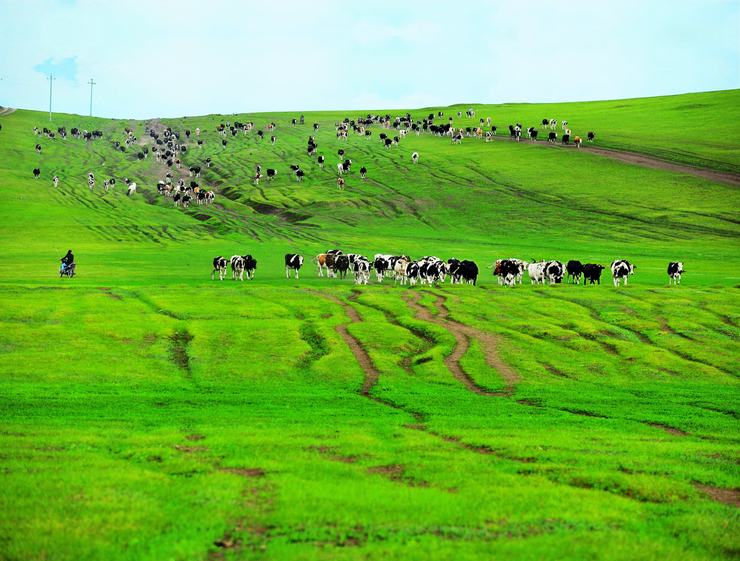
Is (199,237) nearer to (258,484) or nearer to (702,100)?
(258,484)

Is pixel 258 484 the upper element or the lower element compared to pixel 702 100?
lower

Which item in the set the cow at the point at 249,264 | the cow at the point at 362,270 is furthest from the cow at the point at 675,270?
the cow at the point at 249,264

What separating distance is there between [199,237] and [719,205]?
76.7 m

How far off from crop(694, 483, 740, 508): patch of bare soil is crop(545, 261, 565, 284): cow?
160ft

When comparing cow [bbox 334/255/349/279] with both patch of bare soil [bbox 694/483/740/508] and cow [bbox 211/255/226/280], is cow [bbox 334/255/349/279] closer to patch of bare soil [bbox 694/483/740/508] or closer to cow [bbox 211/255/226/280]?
cow [bbox 211/255/226/280]

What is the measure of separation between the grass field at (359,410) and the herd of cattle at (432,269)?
1.77 m

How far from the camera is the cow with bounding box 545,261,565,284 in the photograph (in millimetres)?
65812

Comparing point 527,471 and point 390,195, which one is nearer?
point 527,471

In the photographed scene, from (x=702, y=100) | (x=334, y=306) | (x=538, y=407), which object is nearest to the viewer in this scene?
(x=538, y=407)

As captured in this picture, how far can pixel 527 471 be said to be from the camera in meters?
18.3

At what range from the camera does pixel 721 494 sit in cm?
1744

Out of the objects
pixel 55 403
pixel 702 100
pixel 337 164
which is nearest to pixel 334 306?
pixel 55 403

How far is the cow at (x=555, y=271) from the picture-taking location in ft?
216

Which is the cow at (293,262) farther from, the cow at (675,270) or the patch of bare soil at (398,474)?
the patch of bare soil at (398,474)
